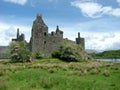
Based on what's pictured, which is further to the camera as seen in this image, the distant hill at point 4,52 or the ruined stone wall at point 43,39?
the distant hill at point 4,52

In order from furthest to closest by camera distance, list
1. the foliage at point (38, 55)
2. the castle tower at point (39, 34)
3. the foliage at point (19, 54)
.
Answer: the castle tower at point (39, 34)
the foliage at point (38, 55)
the foliage at point (19, 54)

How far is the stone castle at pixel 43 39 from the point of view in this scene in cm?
7256

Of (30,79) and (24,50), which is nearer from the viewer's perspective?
(30,79)

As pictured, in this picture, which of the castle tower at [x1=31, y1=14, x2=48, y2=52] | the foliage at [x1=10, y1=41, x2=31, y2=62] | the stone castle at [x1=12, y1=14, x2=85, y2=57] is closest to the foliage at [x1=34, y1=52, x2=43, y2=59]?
the stone castle at [x1=12, y1=14, x2=85, y2=57]

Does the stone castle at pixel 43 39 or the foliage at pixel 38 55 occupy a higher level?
the stone castle at pixel 43 39

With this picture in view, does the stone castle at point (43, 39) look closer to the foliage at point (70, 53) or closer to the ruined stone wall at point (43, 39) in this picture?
the ruined stone wall at point (43, 39)

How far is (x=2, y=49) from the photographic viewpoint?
340ft

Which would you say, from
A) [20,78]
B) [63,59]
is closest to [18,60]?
[63,59]

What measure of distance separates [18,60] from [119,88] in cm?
3943

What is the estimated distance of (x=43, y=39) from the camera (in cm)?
7350

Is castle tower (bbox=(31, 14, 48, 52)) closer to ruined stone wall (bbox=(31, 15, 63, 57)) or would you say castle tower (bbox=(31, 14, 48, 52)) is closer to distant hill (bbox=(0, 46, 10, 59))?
ruined stone wall (bbox=(31, 15, 63, 57))

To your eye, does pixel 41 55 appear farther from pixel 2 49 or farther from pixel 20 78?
pixel 20 78

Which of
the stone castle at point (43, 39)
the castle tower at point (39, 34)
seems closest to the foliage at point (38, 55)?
the stone castle at point (43, 39)

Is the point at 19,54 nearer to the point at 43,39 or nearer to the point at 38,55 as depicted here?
the point at 38,55
